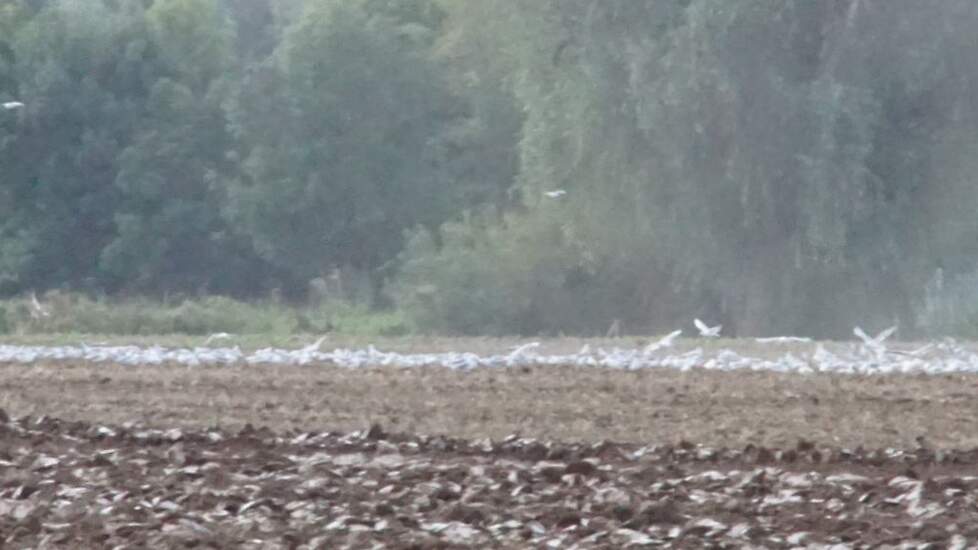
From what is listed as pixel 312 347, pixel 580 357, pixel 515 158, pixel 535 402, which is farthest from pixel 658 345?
pixel 515 158

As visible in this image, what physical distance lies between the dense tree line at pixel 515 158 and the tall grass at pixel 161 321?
2.38 metres

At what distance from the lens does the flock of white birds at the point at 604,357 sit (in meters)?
20.0

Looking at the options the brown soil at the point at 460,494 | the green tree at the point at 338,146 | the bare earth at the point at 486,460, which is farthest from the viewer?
the green tree at the point at 338,146

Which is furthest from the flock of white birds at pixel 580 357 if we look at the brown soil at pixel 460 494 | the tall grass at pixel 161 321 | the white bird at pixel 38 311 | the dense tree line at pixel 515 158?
the white bird at pixel 38 311

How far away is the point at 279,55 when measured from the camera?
158ft

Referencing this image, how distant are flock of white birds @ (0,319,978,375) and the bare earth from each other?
1.24 metres

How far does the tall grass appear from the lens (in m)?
31.0

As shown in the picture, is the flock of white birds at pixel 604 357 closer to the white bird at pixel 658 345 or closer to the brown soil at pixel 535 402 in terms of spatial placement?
the white bird at pixel 658 345

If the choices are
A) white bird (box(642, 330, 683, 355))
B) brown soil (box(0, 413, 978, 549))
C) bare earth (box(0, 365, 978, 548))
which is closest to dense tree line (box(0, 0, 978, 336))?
white bird (box(642, 330, 683, 355))

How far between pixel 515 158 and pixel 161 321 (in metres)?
14.3

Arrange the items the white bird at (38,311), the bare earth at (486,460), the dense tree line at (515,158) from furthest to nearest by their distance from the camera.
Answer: the white bird at (38,311) < the dense tree line at (515,158) < the bare earth at (486,460)

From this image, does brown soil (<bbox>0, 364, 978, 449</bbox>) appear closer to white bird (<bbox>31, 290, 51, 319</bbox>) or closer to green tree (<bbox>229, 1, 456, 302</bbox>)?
white bird (<bbox>31, 290, 51, 319</bbox>)

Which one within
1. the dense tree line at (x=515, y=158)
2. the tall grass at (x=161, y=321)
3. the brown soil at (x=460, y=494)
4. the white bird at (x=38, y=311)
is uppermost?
the dense tree line at (x=515, y=158)

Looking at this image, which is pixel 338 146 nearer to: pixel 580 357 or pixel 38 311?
pixel 38 311
